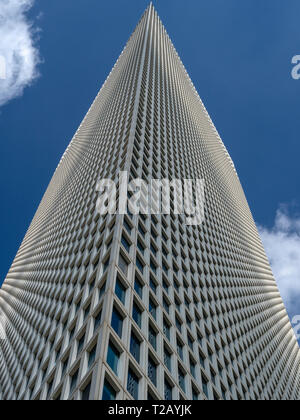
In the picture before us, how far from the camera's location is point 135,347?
2545cm

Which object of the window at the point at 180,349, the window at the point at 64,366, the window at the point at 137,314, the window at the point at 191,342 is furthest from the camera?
the window at the point at 191,342

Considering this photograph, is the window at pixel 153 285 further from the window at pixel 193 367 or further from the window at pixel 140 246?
the window at pixel 193 367

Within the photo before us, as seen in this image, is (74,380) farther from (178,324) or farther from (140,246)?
(140,246)

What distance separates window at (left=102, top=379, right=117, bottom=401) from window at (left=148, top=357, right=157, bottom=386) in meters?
4.52

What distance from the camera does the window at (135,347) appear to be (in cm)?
2475

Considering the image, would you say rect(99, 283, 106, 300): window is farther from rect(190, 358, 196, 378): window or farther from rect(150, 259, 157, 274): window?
rect(190, 358, 196, 378): window

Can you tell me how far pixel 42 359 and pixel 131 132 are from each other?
30.9 meters

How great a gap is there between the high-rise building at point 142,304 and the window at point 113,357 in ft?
0.26

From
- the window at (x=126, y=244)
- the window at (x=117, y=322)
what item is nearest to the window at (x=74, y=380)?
the window at (x=117, y=322)

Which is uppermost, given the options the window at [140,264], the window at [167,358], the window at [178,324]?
the window at [140,264]

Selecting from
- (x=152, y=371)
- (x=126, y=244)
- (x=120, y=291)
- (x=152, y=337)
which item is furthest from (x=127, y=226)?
(x=152, y=371)

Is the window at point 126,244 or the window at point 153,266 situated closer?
the window at point 126,244

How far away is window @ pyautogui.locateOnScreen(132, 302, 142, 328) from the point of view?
1080 inches

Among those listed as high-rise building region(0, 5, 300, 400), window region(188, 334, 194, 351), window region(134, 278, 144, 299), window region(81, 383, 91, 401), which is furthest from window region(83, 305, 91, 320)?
window region(188, 334, 194, 351)
